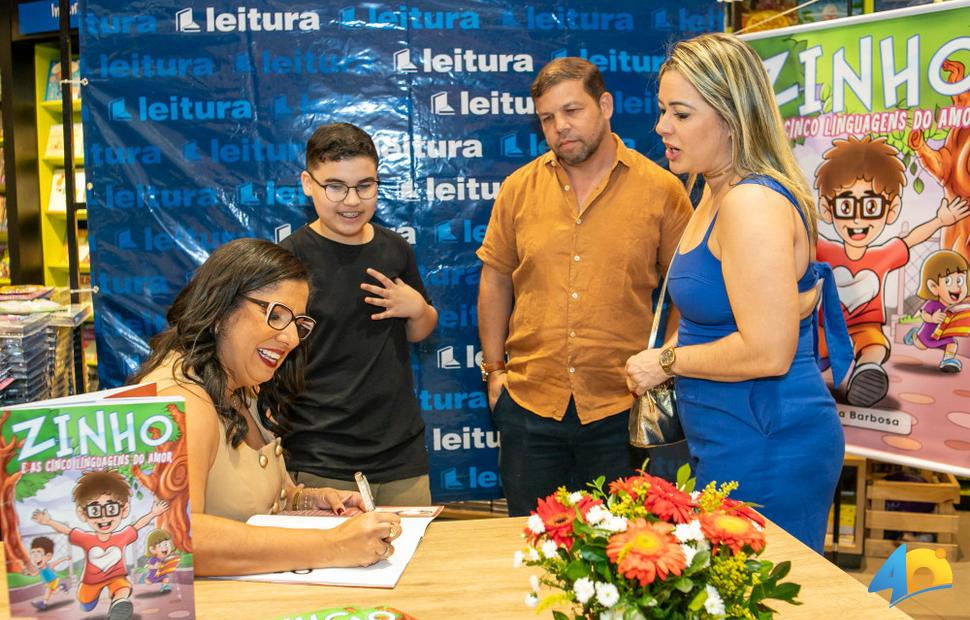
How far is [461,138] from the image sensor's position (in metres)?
3.45

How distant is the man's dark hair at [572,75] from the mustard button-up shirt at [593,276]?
9.4 inches

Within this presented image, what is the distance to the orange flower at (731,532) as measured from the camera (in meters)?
1.00

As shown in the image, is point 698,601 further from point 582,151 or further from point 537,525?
point 582,151

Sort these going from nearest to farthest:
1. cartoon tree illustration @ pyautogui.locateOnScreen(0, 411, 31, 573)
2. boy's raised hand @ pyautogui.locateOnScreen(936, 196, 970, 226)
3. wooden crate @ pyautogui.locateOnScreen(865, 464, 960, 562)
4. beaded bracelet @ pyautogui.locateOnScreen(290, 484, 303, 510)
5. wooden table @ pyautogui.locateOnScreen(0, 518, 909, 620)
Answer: cartoon tree illustration @ pyautogui.locateOnScreen(0, 411, 31, 573) < wooden table @ pyautogui.locateOnScreen(0, 518, 909, 620) < beaded bracelet @ pyautogui.locateOnScreen(290, 484, 303, 510) < boy's raised hand @ pyautogui.locateOnScreen(936, 196, 970, 226) < wooden crate @ pyautogui.locateOnScreen(865, 464, 960, 562)

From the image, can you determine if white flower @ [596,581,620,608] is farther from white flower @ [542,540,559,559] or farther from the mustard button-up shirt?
the mustard button-up shirt

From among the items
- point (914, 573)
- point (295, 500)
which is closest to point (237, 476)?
point (295, 500)

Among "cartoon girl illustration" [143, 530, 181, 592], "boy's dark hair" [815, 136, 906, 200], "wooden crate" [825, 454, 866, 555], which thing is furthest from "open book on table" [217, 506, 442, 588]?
"wooden crate" [825, 454, 866, 555]

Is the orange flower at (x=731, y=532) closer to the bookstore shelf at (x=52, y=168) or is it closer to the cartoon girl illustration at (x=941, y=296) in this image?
the cartoon girl illustration at (x=941, y=296)

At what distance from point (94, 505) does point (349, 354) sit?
1565 mm

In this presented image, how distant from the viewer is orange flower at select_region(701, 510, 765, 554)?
1.00 meters

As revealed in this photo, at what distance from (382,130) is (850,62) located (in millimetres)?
1698

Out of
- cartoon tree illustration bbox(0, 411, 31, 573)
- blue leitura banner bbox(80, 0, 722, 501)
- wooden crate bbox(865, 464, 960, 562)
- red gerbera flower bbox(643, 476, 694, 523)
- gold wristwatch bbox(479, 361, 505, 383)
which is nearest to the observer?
red gerbera flower bbox(643, 476, 694, 523)

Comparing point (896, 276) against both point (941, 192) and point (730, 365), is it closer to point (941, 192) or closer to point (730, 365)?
point (941, 192)

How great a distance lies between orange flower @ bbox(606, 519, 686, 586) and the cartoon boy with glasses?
632 mm
